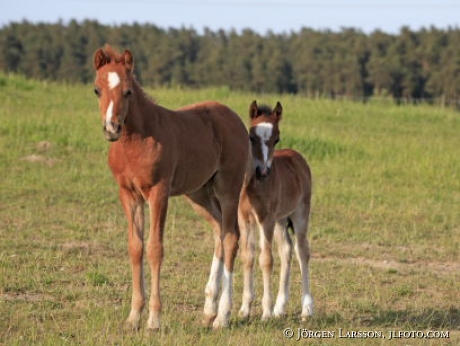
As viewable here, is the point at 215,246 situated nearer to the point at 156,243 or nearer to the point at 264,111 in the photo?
the point at 156,243

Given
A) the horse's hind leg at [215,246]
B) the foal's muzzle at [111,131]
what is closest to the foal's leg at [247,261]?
the horse's hind leg at [215,246]

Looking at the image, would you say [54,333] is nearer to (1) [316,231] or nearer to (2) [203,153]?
(2) [203,153]

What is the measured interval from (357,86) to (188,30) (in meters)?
13.6

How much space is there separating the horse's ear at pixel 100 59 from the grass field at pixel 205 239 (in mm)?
1929

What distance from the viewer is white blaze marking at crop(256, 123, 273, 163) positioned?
8094 mm

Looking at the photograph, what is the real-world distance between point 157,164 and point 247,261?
59.9 inches

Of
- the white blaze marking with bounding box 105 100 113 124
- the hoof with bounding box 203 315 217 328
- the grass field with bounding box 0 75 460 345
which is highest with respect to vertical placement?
the white blaze marking with bounding box 105 100 113 124

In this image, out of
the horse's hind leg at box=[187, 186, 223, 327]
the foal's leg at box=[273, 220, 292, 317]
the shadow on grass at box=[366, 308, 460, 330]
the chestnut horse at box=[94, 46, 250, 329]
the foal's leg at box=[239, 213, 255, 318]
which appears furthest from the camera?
the foal's leg at box=[273, 220, 292, 317]

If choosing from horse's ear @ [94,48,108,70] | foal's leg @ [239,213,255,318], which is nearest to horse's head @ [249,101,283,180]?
Result: foal's leg @ [239,213,255,318]

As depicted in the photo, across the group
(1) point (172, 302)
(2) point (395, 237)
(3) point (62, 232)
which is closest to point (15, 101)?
(3) point (62, 232)

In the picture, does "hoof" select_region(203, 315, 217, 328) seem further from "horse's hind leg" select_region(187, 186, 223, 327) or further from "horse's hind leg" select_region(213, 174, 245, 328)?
"horse's hind leg" select_region(213, 174, 245, 328)

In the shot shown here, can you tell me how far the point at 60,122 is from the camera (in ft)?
60.6

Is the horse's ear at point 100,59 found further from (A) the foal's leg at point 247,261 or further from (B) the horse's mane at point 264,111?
(A) the foal's leg at point 247,261

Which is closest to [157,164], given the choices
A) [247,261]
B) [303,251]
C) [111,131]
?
[111,131]
